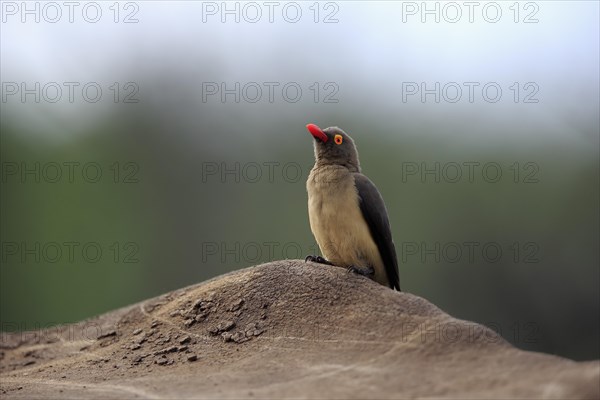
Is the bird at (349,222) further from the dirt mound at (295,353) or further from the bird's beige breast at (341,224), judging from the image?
the dirt mound at (295,353)

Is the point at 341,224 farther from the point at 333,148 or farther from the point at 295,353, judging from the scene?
the point at 295,353

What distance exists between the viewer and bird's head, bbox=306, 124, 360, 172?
411 inches

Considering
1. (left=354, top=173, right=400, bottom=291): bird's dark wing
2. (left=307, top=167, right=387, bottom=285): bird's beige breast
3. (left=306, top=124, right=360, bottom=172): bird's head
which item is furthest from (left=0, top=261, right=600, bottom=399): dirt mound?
(left=306, top=124, right=360, bottom=172): bird's head

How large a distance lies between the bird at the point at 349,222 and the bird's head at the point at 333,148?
0.08 feet

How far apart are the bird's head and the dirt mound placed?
152 cm

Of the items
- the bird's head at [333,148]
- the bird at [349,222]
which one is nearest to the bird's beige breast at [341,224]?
the bird at [349,222]

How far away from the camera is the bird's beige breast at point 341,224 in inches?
386

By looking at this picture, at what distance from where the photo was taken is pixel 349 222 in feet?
32.1

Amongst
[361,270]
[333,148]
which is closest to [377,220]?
[361,270]

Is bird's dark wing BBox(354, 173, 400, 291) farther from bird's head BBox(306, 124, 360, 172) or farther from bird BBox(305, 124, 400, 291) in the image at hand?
bird's head BBox(306, 124, 360, 172)

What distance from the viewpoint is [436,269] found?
88.5 feet

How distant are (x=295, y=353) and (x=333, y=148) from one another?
3.31m

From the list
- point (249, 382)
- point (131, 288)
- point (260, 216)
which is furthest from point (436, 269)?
point (249, 382)

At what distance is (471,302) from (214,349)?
17945mm
